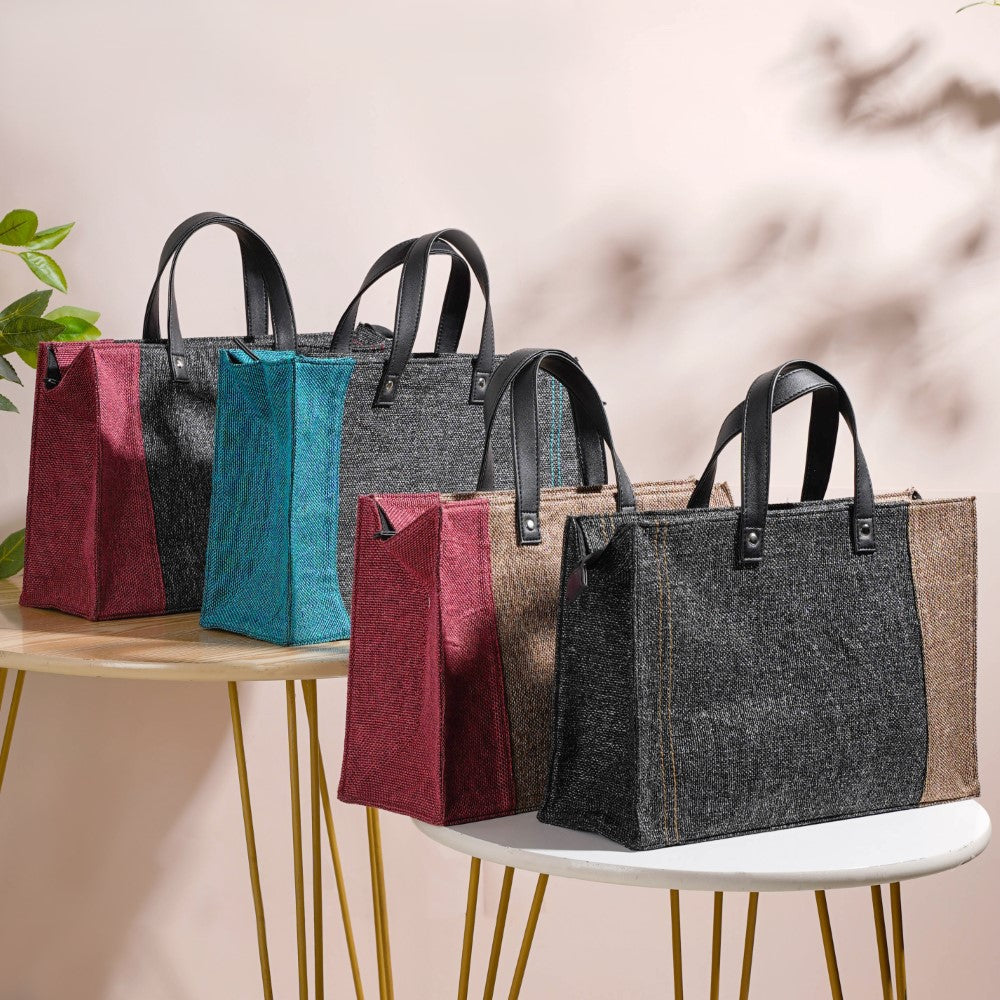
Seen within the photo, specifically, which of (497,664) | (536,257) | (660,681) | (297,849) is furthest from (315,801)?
(536,257)

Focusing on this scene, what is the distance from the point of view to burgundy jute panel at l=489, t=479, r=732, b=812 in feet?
3.00

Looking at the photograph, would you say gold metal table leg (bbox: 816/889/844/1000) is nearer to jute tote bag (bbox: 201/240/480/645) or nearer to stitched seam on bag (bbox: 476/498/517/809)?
stitched seam on bag (bbox: 476/498/517/809)

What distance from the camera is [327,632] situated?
113 centimetres

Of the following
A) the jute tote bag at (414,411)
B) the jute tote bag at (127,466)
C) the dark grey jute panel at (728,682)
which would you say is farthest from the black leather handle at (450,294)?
the dark grey jute panel at (728,682)

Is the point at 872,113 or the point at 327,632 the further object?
the point at 872,113

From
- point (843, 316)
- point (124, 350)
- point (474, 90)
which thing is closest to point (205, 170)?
point (474, 90)

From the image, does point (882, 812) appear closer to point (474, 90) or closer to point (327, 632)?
point (327, 632)

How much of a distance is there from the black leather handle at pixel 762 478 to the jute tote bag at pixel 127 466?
0.56 metres

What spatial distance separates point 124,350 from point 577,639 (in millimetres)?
586

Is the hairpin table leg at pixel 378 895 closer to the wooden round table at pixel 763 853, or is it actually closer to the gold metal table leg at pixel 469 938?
the gold metal table leg at pixel 469 938

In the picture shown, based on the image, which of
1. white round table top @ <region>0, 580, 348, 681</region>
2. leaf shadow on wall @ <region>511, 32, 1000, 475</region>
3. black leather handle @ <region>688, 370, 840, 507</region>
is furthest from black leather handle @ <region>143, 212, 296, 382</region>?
leaf shadow on wall @ <region>511, 32, 1000, 475</region>

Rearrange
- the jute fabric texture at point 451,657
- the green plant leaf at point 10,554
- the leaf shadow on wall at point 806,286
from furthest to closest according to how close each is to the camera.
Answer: the leaf shadow on wall at point 806,286 < the green plant leaf at point 10,554 < the jute fabric texture at point 451,657

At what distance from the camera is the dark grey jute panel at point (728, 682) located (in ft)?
2.71

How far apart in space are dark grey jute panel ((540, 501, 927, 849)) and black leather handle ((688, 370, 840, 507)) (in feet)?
0.29
